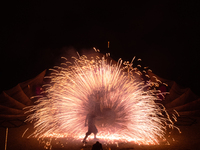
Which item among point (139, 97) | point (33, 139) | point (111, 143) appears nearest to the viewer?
point (111, 143)

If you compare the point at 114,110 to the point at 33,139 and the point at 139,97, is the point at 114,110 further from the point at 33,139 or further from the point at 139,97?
the point at 33,139

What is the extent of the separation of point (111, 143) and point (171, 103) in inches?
293

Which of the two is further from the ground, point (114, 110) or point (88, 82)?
point (88, 82)

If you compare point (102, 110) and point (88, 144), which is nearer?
point (88, 144)

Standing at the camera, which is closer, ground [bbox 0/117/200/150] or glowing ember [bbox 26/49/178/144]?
ground [bbox 0/117/200/150]

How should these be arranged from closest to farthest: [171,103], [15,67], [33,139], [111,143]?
[111,143]
[33,139]
[171,103]
[15,67]

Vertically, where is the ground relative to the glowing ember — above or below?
below

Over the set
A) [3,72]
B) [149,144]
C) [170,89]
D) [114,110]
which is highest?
[3,72]

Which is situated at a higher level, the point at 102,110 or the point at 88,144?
the point at 102,110

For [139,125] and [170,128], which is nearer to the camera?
[139,125]

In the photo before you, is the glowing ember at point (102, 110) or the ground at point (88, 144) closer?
the ground at point (88, 144)

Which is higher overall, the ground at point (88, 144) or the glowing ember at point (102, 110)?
the glowing ember at point (102, 110)

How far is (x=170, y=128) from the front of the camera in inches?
438

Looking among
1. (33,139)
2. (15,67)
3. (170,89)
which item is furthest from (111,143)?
(15,67)
